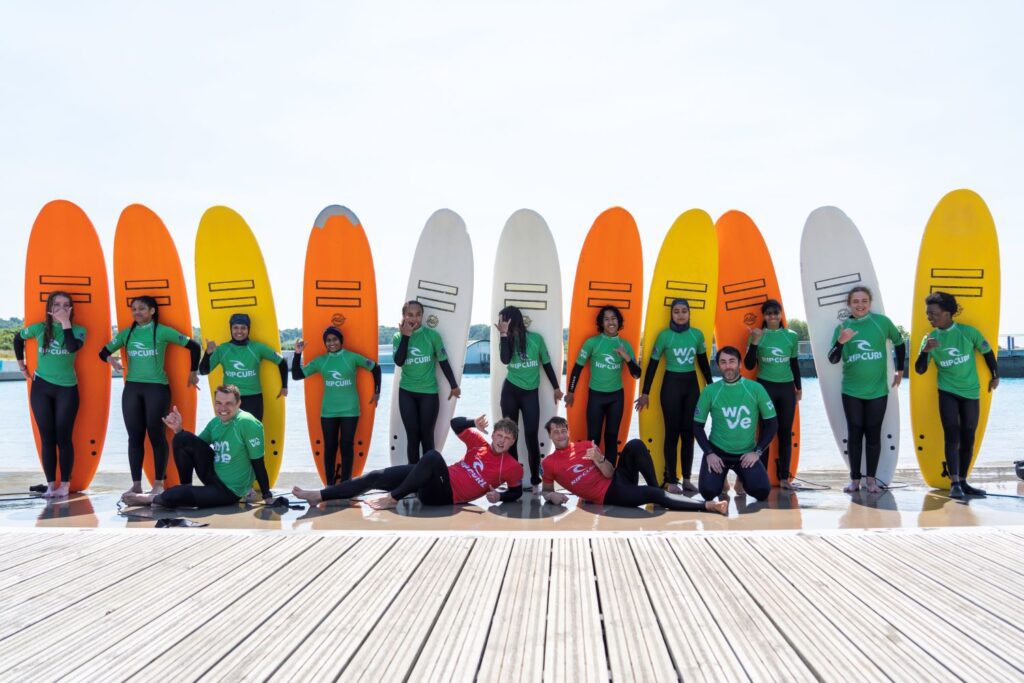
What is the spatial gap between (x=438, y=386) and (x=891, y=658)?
12.5ft

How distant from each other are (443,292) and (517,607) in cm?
365

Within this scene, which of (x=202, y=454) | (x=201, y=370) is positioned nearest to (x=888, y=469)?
(x=202, y=454)

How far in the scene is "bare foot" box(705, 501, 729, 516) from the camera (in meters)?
4.10

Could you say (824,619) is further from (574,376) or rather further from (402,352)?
(402,352)

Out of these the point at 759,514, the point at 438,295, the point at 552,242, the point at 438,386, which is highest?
the point at 552,242

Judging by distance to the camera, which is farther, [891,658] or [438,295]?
[438,295]

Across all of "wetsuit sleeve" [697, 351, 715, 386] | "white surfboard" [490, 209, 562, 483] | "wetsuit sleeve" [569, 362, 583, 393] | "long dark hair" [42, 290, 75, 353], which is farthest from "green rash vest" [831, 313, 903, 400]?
"long dark hair" [42, 290, 75, 353]

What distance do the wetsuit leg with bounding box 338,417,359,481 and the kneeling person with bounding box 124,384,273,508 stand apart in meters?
0.79

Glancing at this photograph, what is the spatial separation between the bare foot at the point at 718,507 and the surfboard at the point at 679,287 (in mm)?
1321

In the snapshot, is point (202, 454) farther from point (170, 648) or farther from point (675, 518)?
point (675, 518)

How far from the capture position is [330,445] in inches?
206

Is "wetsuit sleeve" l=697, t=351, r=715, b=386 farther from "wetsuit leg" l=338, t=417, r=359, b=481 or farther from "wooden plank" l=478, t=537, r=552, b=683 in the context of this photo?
"wooden plank" l=478, t=537, r=552, b=683

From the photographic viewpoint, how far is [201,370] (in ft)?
17.3

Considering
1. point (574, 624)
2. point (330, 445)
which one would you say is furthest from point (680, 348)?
point (574, 624)
